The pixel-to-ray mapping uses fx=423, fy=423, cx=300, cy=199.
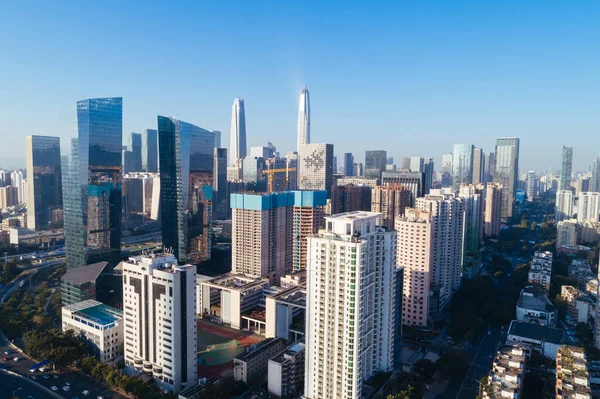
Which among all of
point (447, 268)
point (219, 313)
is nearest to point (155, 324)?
point (219, 313)

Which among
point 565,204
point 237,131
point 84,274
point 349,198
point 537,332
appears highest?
point 237,131

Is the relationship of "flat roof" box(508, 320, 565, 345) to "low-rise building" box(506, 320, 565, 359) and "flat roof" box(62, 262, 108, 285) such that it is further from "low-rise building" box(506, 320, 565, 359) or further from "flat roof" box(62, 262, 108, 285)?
"flat roof" box(62, 262, 108, 285)

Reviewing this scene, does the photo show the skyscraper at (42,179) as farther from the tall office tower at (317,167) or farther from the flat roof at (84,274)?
the tall office tower at (317,167)

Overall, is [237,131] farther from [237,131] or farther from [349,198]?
[349,198]

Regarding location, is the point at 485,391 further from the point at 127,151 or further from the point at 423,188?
the point at 127,151

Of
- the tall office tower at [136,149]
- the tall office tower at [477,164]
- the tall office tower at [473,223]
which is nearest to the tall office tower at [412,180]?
the tall office tower at [473,223]

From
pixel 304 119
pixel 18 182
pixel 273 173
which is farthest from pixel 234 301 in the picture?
pixel 304 119
